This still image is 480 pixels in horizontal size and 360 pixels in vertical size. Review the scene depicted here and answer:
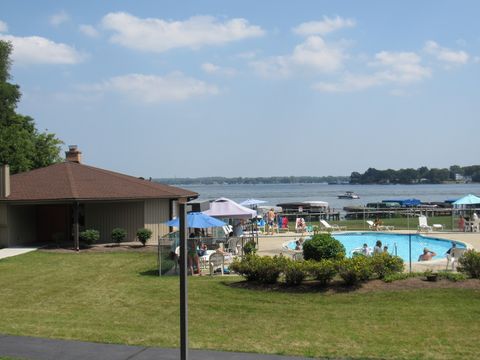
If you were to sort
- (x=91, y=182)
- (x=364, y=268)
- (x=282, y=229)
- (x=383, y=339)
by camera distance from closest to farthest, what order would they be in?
(x=383, y=339), (x=364, y=268), (x=91, y=182), (x=282, y=229)

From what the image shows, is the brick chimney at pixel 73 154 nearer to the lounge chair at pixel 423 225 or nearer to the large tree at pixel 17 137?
the large tree at pixel 17 137

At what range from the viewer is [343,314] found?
11.7 meters

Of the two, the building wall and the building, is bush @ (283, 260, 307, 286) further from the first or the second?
the building wall

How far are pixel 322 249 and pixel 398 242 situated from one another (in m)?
14.6

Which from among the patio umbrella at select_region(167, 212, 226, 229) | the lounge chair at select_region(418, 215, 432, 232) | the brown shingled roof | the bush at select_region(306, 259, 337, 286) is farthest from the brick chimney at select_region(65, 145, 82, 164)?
the bush at select_region(306, 259, 337, 286)

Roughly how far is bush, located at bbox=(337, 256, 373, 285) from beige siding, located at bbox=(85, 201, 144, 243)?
1555 cm

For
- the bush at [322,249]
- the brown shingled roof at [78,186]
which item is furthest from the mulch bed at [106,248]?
the bush at [322,249]

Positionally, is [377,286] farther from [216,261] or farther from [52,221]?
[52,221]

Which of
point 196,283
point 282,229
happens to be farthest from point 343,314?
point 282,229

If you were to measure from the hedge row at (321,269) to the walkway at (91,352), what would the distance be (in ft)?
17.6

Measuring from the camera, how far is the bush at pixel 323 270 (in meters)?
14.0

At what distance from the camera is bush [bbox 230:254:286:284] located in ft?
48.3

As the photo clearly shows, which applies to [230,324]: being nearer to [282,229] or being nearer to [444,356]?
[444,356]

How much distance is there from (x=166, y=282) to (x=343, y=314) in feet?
20.2
